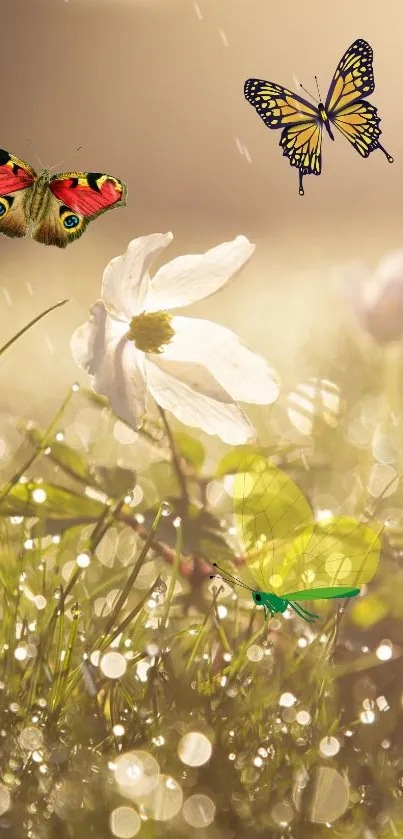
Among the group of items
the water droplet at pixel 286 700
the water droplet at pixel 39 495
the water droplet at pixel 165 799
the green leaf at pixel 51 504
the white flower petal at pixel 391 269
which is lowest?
the water droplet at pixel 286 700

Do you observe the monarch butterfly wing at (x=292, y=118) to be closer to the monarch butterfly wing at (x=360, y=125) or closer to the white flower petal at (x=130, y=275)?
the monarch butterfly wing at (x=360, y=125)

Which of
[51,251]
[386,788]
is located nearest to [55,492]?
[386,788]

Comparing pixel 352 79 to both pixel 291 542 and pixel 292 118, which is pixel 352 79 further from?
pixel 291 542

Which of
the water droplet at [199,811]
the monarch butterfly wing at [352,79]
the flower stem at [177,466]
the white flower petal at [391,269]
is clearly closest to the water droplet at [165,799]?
the water droplet at [199,811]

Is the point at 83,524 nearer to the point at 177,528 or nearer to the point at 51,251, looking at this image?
the point at 177,528

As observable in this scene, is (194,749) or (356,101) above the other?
(356,101)

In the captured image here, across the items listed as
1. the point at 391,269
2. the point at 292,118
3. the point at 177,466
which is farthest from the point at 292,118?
the point at 177,466

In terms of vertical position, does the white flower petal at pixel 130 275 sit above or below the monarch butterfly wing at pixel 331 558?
above
